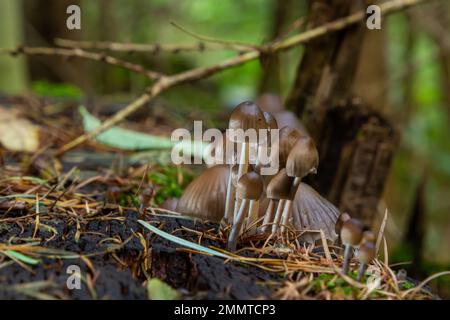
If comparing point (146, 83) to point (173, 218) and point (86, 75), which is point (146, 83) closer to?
point (86, 75)

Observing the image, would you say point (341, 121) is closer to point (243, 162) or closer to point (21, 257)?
point (243, 162)

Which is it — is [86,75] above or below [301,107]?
above

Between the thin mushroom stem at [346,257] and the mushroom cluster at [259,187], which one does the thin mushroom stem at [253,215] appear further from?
the thin mushroom stem at [346,257]

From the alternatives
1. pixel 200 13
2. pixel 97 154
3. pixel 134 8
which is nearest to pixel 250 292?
pixel 97 154

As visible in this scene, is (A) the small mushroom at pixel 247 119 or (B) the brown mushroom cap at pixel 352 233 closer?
(B) the brown mushroom cap at pixel 352 233

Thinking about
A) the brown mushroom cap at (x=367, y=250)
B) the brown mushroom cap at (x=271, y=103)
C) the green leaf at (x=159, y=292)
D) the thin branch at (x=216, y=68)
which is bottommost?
the green leaf at (x=159, y=292)

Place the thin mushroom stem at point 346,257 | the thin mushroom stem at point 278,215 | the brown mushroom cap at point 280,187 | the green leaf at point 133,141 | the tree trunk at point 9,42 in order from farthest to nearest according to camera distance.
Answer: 1. the tree trunk at point 9,42
2. the green leaf at point 133,141
3. the thin mushroom stem at point 278,215
4. the brown mushroom cap at point 280,187
5. the thin mushroom stem at point 346,257

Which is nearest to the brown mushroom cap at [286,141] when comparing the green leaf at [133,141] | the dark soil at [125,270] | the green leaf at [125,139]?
the dark soil at [125,270]
